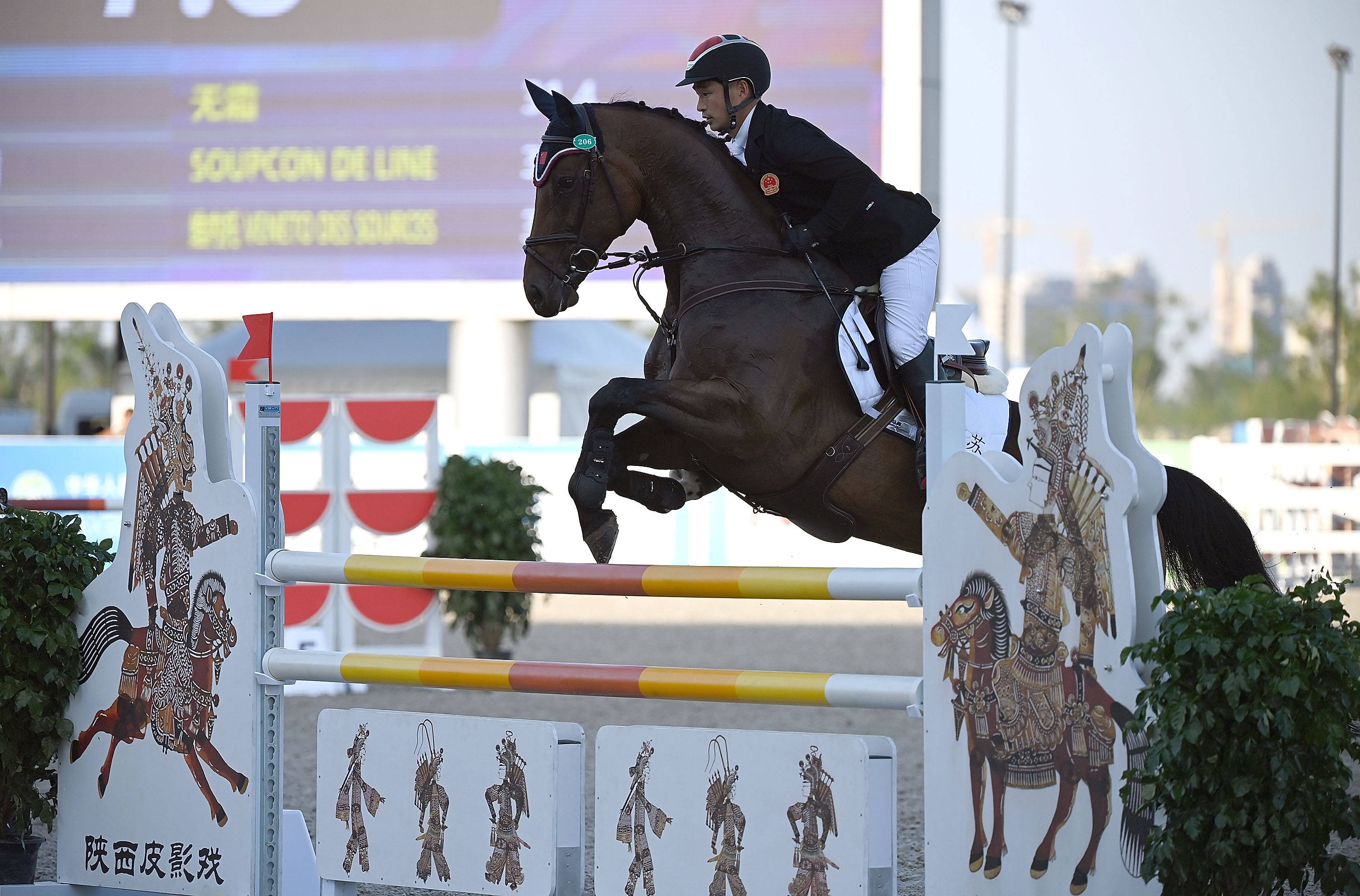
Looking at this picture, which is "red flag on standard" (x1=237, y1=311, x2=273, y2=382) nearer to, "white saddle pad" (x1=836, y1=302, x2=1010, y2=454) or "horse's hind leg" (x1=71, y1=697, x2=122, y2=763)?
"horse's hind leg" (x1=71, y1=697, x2=122, y2=763)

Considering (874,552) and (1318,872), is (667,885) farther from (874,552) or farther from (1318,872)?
(874,552)

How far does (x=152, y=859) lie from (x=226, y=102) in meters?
8.47

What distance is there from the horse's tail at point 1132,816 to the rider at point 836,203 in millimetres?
1040

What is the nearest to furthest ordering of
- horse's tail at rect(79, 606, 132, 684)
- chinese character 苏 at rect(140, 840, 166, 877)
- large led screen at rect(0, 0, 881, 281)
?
chinese character 苏 at rect(140, 840, 166, 877) < horse's tail at rect(79, 606, 132, 684) < large led screen at rect(0, 0, 881, 281)

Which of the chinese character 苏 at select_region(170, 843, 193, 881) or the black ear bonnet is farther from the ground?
the black ear bonnet

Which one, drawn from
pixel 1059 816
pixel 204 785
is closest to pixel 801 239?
pixel 1059 816

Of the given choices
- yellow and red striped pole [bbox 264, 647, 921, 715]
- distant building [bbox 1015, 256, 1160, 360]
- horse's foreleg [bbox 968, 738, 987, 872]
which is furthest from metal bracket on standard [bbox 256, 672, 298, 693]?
distant building [bbox 1015, 256, 1160, 360]

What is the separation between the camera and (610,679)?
8.50ft

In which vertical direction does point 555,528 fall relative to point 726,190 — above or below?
below

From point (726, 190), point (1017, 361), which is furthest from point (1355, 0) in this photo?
point (726, 190)

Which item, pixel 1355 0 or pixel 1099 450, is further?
pixel 1355 0

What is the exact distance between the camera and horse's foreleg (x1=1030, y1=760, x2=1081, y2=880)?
2.23m

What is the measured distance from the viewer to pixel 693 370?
3.19 metres

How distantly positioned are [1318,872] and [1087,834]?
0.32m
